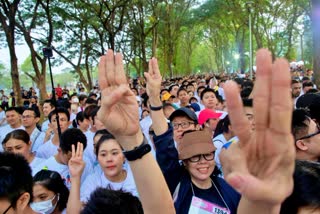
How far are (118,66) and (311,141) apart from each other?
6.23 ft

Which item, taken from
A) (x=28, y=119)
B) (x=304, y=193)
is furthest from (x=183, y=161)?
(x=28, y=119)

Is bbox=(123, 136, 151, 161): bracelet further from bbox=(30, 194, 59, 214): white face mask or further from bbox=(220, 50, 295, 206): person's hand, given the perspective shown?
bbox=(30, 194, 59, 214): white face mask

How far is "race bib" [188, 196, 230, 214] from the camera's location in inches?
86.2

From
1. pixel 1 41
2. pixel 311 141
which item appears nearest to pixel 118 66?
pixel 311 141

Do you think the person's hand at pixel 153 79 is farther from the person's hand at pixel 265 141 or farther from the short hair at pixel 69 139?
the person's hand at pixel 265 141

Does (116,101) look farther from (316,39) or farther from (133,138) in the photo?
(316,39)

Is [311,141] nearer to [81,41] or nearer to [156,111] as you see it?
[156,111]

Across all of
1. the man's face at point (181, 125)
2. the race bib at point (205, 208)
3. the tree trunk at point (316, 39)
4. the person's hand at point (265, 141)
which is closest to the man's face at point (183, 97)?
the man's face at point (181, 125)

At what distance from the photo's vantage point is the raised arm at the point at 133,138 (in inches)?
57.2

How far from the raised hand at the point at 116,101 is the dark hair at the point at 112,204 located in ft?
1.53

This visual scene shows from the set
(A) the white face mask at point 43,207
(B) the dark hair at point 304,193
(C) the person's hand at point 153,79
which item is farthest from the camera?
(C) the person's hand at point 153,79

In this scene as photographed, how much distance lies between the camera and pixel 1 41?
63.2ft

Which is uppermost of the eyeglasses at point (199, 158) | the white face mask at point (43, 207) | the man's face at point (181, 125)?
the man's face at point (181, 125)

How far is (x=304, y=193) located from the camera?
1.63 m
